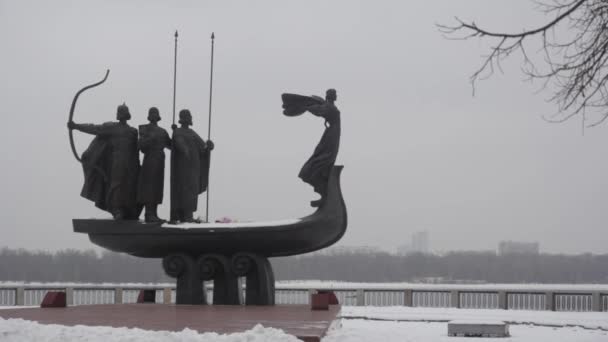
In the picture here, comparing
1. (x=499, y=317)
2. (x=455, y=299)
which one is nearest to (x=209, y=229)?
(x=499, y=317)

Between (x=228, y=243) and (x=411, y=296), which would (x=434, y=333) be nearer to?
(x=228, y=243)

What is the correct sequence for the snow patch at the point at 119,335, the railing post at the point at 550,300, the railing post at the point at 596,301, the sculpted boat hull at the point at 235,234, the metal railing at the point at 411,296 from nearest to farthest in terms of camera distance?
1. the snow patch at the point at 119,335
2. the sculpted boat hull at the point at 235,234
3. the railing post at the point at 596,301
4. the railing post at the point at 550,300
5. the metal railing at the point at 411,296

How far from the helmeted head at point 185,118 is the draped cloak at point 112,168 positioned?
0.83m

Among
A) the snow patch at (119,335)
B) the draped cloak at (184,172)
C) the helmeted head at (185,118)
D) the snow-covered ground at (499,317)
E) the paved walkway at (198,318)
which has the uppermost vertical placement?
the helmeted head at (185,118)

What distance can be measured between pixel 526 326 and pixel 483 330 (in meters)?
2.57

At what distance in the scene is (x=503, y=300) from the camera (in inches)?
1013

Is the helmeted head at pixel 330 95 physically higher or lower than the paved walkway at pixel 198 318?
higher

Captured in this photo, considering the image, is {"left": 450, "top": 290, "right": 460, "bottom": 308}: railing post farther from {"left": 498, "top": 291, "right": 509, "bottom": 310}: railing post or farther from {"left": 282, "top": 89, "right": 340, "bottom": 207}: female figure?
{"left": 282, "top": 89, "right": 340, "bottom": 207}: female figure

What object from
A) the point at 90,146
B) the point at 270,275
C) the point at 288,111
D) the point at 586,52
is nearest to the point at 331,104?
the point at 288,111

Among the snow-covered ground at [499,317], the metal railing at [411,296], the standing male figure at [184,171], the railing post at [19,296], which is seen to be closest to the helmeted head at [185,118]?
the standing male figure at [184,171]

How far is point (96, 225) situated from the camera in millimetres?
14266

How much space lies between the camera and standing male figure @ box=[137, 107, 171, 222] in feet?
46.9

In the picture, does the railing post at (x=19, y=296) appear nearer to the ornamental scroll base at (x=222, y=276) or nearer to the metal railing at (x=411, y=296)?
the metal railing at (x=411, y=296)

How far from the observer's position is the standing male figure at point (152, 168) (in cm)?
1430
